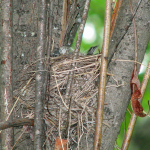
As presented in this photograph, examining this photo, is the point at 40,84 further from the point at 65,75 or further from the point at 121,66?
the point at 121,66

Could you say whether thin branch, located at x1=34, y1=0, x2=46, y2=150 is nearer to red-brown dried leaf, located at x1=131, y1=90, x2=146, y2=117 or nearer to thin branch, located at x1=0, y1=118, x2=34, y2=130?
thin branch, located at x1=0, y1=118, x2=34, y2=130

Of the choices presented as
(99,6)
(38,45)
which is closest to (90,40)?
(99,6)

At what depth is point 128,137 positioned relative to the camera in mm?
1361

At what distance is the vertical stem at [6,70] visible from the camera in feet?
4.39

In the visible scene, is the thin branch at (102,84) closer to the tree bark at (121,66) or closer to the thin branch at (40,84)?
the tree bark at (121,66)

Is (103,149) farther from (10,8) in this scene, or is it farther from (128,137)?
(10,8)

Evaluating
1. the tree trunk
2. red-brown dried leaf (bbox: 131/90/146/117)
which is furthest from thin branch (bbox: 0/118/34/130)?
red-brown dried leaf (bbox: 131/90/146/117)

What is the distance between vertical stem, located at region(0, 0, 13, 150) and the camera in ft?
4.39

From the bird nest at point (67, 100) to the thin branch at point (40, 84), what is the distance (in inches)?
3.1

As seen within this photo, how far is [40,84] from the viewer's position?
4.25 ft

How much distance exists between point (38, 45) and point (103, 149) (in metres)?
0.77

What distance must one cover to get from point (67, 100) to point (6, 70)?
449mm

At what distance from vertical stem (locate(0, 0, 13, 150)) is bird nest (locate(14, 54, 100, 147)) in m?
0.12

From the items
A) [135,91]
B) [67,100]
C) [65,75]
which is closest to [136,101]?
[135,91]
